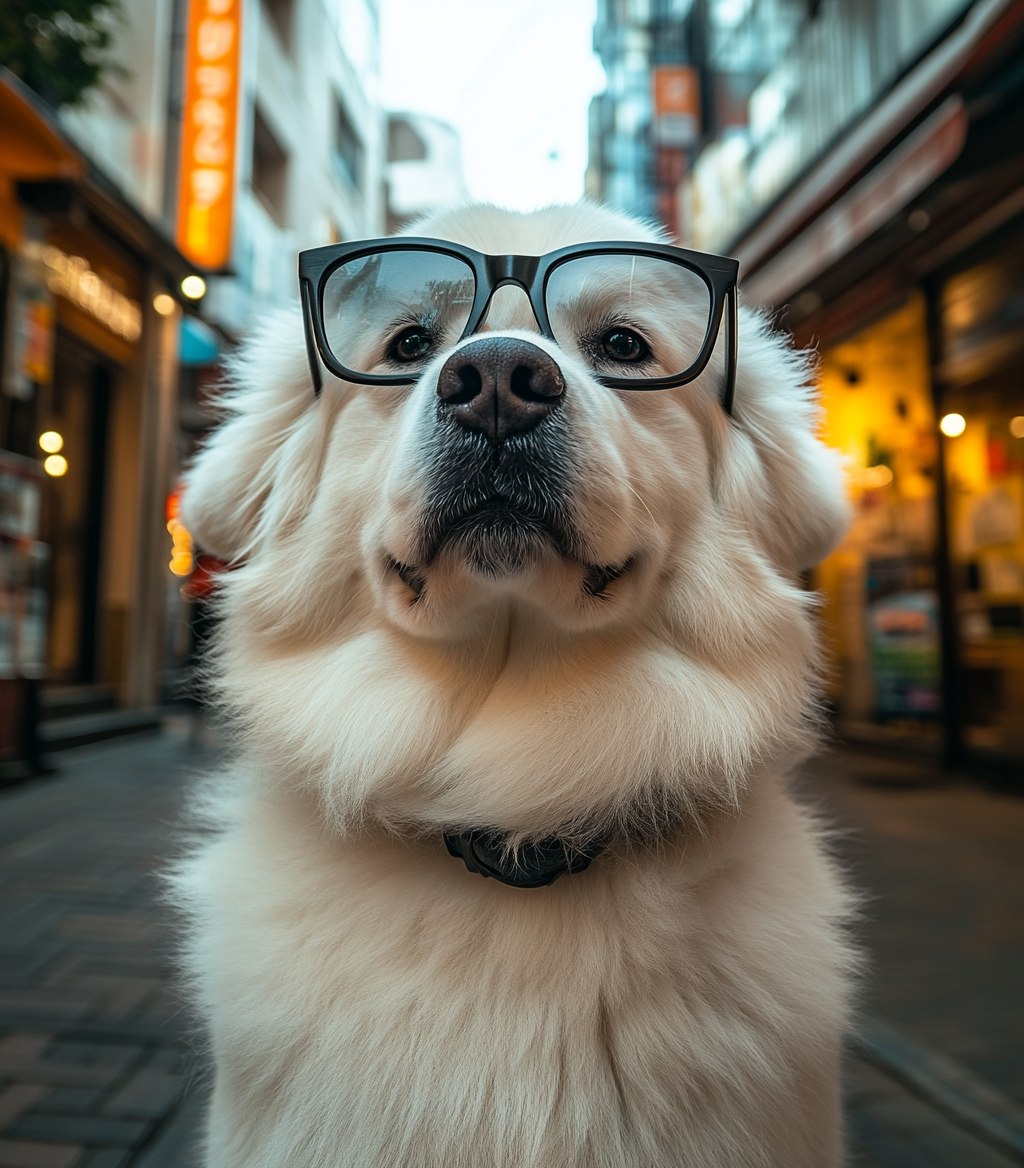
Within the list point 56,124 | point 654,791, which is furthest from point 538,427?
point 56,124

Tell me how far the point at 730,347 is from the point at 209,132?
10344 millimetres

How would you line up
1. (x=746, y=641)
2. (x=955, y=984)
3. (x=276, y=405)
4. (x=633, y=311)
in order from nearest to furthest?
(x=746, y=641), (x=633, y=311), (x=276, y=405), (x=955, y=984)

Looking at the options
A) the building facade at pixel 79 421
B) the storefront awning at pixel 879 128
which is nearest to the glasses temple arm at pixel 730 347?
the storefront awning at pixel 879 128

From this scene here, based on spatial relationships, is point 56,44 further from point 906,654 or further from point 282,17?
point 282,17

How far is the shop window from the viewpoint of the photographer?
301 inches

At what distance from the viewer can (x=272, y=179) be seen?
15.4 meters

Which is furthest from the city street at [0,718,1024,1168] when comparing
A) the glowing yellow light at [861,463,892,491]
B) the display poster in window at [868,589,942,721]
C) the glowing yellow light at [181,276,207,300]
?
the glowing yellow light at [181,276,207,300]

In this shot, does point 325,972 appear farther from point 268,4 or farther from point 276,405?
point 268,4

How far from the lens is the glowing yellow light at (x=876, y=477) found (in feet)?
27.1

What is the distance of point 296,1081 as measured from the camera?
50.5 inches

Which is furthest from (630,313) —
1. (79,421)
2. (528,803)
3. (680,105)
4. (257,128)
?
(257,128)

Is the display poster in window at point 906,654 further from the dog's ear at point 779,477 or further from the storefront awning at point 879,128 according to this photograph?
the dog's ear at point 779,477

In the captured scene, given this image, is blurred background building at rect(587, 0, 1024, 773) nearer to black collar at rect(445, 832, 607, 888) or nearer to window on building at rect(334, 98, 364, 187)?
black collar at rect(445, 832, 607, 888)

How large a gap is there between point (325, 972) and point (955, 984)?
2.63m
